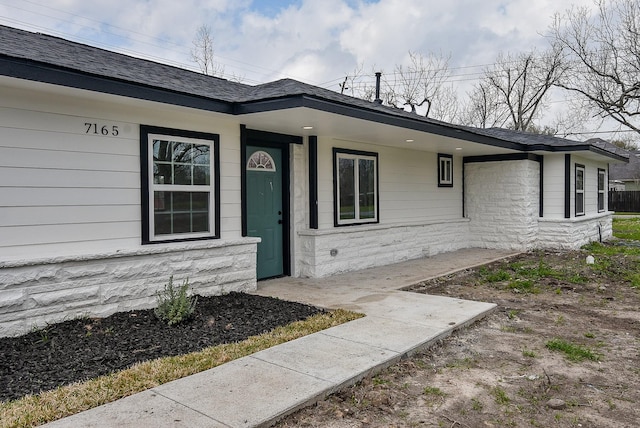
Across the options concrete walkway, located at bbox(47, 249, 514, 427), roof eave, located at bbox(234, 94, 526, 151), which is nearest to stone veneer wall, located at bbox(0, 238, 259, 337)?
concrete walkway, located at bbox(47, 249, 514, 427)

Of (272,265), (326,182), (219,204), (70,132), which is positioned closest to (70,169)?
(70,132)

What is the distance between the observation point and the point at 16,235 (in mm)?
4453

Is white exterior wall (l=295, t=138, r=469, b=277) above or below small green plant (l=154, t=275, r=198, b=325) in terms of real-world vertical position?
above

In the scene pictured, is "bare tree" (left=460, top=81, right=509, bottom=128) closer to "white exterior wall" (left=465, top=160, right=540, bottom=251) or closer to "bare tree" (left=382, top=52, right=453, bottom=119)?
"bare tree" (left=382, top=52, right=453, bottom=119)

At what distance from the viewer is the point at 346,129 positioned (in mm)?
7113

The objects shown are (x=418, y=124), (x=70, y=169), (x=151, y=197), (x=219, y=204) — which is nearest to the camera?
(x=70, y=169)

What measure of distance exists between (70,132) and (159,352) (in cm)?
244

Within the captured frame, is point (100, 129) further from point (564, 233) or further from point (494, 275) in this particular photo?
point (564, 233)

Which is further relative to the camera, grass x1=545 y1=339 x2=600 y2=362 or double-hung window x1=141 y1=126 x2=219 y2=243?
double-hung window x1=141 y1=126 x2=219 y2=243

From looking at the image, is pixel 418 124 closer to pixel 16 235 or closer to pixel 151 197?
pixel 151 197

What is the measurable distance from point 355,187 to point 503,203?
467cm

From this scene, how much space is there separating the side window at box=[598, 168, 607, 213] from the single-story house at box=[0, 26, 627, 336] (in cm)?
577

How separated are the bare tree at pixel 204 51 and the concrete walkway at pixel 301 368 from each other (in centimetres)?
1904

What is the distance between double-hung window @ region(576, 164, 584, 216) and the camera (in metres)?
11.9
